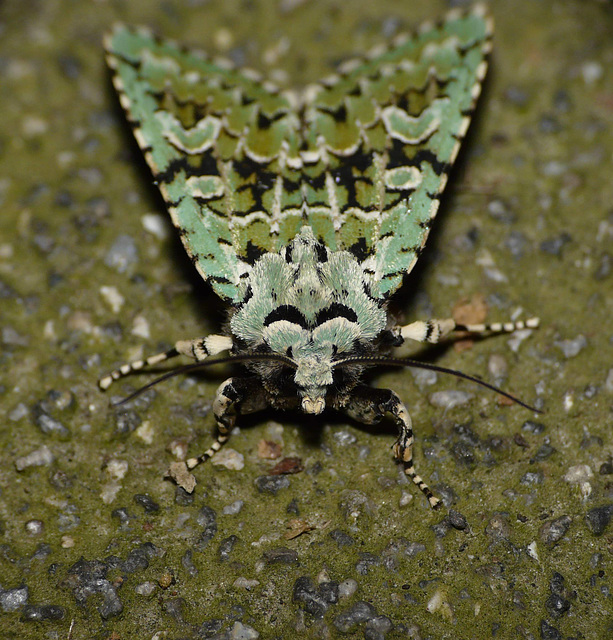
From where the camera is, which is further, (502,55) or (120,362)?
(502,55)

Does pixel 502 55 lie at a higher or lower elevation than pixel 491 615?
higher

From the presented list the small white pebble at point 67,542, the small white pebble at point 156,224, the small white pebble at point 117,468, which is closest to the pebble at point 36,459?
the small white pebble at point 117,468

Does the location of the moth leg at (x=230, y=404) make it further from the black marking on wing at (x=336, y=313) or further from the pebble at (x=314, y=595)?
the pebble at (x=314, y=595)

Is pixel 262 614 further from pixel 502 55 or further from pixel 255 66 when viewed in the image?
pixel 502 55

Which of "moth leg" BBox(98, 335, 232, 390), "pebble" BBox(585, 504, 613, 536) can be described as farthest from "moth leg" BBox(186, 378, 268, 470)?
"pebble" BBox(585, 504, 613, 536)

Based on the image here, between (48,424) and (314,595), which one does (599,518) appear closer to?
(314,595)

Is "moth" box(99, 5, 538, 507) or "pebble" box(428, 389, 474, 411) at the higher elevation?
"moth" box(99, 5, 538, 507)

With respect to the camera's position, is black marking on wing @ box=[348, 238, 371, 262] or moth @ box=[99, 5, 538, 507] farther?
black marking on wing @ box=[348, 238, 371, 262]

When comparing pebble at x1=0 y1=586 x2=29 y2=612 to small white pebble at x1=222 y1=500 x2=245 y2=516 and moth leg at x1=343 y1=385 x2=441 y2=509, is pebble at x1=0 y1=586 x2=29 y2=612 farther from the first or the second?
moth leg at x1=343 y1=385 x2=441 y2=509

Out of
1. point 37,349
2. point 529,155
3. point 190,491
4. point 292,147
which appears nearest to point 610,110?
point 529,155
